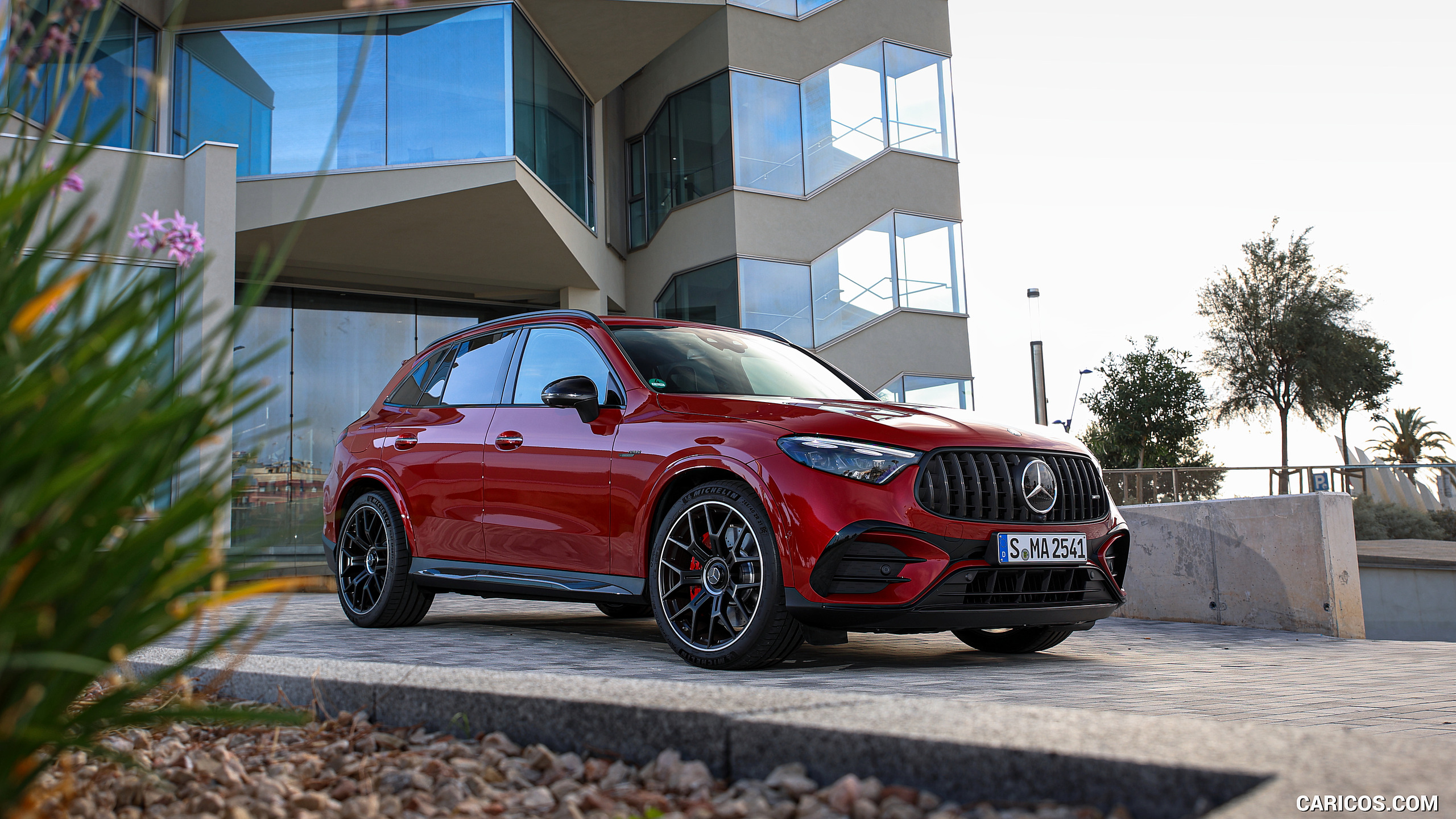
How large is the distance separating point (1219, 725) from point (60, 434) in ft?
6.61

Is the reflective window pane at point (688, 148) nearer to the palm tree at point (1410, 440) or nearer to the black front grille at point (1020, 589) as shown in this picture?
the black front grille at point (1020, 589)

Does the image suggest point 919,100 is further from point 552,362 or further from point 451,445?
point 451,445

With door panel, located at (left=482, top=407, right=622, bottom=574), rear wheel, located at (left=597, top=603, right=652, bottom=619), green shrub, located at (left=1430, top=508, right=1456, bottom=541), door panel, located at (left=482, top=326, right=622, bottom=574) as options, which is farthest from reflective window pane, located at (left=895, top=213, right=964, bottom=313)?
door panel, located at (left=482, top=407, right=622, bottom=574)

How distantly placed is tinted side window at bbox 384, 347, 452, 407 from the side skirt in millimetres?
1080

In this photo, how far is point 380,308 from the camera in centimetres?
2177

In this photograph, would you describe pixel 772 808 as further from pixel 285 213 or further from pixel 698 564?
pixel 285 213

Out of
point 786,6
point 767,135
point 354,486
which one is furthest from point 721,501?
point 786,6

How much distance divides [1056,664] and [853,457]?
165 centimetres

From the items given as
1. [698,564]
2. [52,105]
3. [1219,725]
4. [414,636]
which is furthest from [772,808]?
[414,636]

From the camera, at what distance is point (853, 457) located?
5.02 metres

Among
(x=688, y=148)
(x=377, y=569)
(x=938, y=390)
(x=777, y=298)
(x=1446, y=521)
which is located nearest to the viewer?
(x=377, y=569)

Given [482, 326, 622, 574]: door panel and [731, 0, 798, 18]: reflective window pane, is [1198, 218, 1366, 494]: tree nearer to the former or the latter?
[731, 0, 798, 18]: reflective window pane

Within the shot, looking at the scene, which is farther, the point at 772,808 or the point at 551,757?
the point at 551,757

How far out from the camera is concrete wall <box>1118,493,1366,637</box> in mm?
8484
